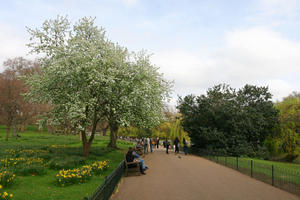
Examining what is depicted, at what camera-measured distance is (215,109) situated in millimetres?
26625

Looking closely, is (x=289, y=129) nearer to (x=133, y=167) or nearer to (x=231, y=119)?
(x=231, y=119)

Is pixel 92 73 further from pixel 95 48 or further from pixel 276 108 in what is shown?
pixel 276 108

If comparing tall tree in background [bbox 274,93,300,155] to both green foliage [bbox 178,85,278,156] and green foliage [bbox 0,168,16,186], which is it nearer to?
green foliage [bbox 178,85,278,156]

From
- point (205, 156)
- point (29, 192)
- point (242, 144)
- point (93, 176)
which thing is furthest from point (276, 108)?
point (29, 192)

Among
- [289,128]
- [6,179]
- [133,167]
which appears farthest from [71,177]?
[289,128]

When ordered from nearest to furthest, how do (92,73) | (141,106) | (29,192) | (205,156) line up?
(29,192) → (92,73) → (141,106) → (205,156)

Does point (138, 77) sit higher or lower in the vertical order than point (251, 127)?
higher

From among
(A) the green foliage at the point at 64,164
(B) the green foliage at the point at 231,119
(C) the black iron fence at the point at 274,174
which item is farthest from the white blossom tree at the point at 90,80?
(B) the green foliage at the point at 231,119

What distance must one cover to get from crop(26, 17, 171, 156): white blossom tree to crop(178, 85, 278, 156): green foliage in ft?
36.1

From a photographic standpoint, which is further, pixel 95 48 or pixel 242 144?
pixel 242 144

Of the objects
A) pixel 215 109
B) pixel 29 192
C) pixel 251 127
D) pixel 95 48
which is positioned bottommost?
pixel 29 192

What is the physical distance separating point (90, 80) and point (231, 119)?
1601cm

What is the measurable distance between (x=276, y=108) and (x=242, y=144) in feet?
22.3

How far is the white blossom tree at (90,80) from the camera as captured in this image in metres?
14.8
